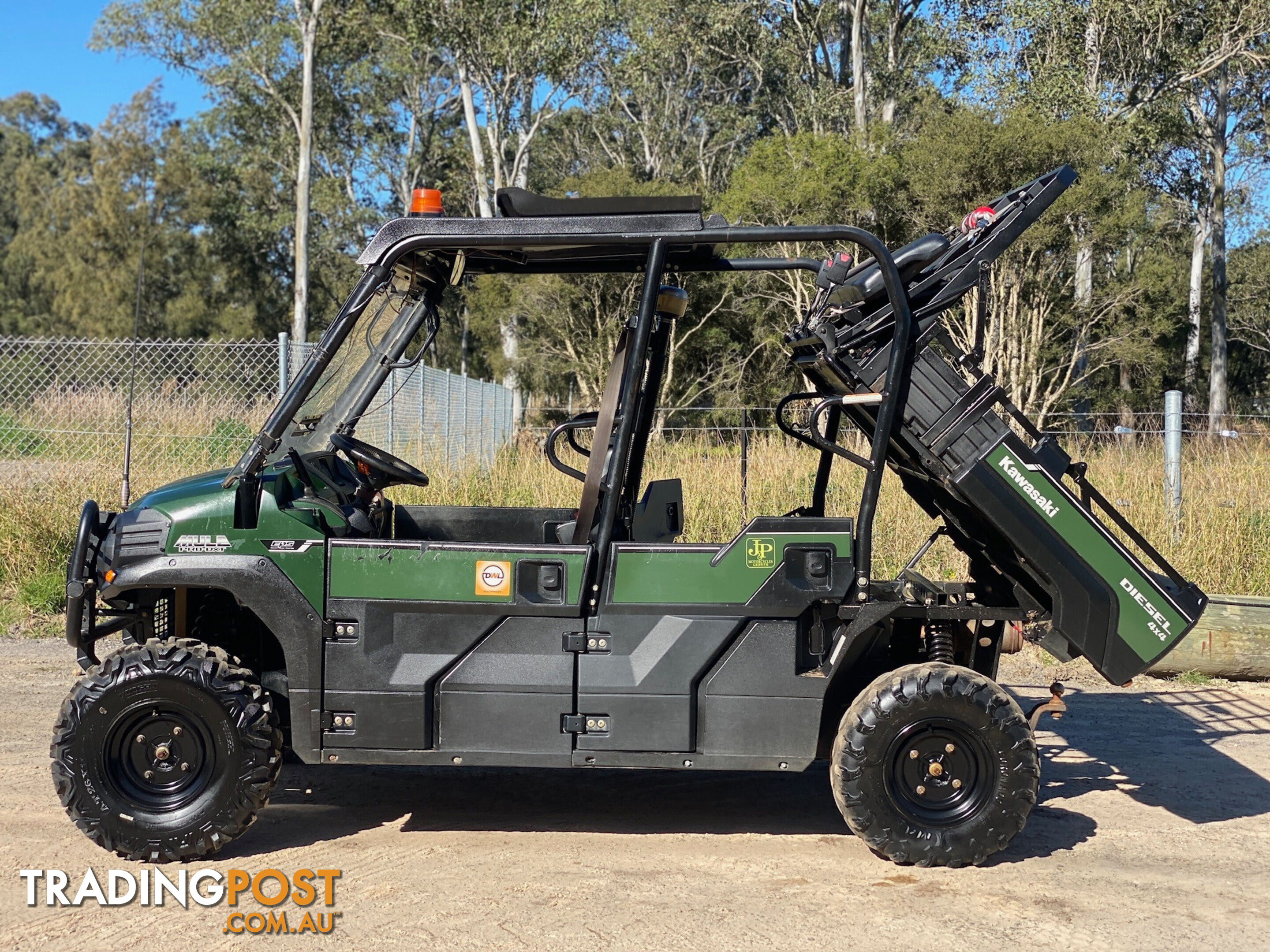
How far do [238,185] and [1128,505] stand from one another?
40944 millimetres

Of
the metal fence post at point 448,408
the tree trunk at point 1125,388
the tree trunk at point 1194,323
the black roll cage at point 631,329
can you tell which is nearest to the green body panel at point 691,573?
the black roll cage at point 631,329

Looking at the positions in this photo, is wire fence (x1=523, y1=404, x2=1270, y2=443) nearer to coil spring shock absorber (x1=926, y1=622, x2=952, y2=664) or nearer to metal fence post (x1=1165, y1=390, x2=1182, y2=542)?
metal fence post (x1=1165, y1=390, x2=1182, y2=542)

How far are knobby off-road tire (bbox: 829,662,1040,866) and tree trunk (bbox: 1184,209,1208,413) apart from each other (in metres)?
30.1

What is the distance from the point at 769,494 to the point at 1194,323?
92.5 ft

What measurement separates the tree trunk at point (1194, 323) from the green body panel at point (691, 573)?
30.5 meters

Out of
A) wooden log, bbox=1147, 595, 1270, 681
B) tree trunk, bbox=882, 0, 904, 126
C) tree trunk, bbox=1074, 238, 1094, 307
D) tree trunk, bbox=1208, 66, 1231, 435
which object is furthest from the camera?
tree trunk, bbox=1208, 66, 1231, 435

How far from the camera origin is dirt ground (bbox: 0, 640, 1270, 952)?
12.2 ft

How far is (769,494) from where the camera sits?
987cm

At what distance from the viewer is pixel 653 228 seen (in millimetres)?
4324

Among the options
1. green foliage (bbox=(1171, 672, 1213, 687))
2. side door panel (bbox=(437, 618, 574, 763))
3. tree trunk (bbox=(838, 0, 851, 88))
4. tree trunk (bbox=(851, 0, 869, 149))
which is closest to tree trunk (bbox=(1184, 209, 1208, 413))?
tree trunk (bbox=(851, 0, 869, 149))

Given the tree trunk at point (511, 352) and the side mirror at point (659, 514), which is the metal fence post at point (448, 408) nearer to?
the side mirror at point (659, 514)

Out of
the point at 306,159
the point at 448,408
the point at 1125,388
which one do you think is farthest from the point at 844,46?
the point at 448,408

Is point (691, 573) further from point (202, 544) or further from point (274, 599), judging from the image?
point (202, 544)

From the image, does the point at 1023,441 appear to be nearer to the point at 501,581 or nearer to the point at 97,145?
the point at 501,581
